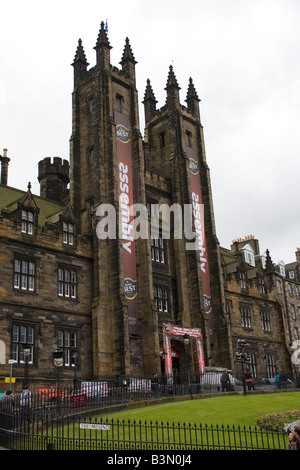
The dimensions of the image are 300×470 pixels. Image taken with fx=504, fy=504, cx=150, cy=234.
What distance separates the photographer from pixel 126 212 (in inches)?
1443

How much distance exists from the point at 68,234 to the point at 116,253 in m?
3.47

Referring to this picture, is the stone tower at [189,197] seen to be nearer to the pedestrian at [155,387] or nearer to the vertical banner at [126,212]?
the vertical banner at [126,212]

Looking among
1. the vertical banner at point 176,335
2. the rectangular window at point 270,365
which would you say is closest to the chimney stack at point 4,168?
the vertical banner at point 176,335

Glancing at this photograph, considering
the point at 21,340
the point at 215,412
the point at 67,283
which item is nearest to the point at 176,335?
the point at 67,283

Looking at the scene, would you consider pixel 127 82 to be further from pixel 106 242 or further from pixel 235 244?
pixel 235 244

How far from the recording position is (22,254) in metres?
30.1

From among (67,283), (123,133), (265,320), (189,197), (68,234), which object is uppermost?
(123,133)

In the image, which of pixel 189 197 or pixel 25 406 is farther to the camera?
pixel 189 197

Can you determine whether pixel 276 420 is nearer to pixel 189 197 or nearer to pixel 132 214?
pixel 132 214

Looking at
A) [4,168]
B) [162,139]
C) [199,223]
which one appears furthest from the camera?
[162,139]

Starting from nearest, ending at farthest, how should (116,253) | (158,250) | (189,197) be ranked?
(116,253)
(158,250)
(189,197)

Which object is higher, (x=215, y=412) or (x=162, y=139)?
(x=162, y=139)

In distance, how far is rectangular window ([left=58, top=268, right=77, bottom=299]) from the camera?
3209 centimetres

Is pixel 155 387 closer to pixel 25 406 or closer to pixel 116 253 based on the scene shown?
pixel 25 406
